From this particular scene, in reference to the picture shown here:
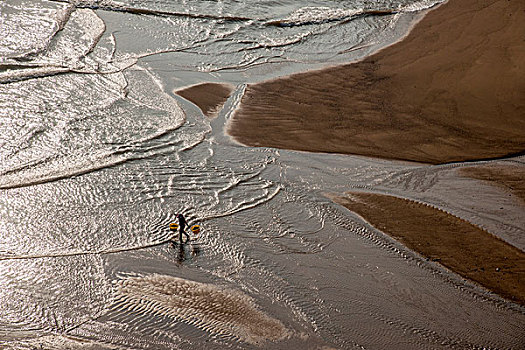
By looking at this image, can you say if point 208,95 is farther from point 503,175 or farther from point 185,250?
point 503,175

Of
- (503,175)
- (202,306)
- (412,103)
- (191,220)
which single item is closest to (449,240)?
(503,175)

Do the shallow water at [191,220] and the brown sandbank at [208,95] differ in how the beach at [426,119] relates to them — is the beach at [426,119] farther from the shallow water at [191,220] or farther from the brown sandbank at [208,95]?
the brown sandbank at [208,95]

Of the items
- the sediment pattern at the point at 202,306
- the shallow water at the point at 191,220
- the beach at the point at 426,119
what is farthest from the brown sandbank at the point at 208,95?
the sediment pattern at the point at 202,306

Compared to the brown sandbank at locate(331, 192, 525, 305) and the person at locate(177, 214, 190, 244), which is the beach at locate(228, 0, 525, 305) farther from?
the person at locate(177, 214, 190, 244)

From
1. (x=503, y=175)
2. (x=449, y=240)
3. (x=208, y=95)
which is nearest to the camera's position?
(x=449, y=240)

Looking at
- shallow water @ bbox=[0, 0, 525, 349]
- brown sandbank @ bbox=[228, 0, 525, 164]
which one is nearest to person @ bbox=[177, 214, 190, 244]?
shallow water @ bbox=[0, 0, 525, 349]

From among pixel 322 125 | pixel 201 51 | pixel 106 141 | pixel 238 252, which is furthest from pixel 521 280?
pixel 201 51
